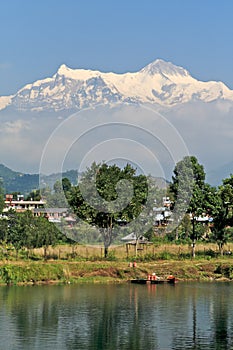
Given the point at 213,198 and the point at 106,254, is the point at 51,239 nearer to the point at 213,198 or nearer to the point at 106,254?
the point at 106,254

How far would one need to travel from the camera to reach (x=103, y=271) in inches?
1404

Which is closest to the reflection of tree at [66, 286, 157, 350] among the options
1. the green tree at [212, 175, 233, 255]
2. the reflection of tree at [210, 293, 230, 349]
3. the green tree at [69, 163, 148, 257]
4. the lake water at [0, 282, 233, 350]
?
the lake water at [0, 282, 233, 350]

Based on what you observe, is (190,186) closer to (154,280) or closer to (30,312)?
(154,280)

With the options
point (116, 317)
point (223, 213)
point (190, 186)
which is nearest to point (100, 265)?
point (190, 186)

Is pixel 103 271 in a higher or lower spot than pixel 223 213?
lower

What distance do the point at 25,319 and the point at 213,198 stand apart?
68.6ft

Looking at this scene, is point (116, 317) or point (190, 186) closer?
point (116, 317)

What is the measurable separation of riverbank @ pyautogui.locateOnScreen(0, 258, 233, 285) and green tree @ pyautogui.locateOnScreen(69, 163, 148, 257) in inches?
133

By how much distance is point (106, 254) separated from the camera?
40.1 metres

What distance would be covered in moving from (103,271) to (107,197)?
546 centimetres

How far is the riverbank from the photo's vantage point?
33594 millimetres

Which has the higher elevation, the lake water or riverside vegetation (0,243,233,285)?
riverside vegetation (0,243,233,285)

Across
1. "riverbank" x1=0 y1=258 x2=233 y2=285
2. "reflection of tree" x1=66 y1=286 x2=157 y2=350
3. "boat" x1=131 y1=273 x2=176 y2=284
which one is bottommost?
"reflection of tree" x1=66 y1=286 x2=157 y2=350

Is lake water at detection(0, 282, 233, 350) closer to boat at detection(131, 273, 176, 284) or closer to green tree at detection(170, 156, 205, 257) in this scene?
boat at detection(131, 273, 176, 284)
